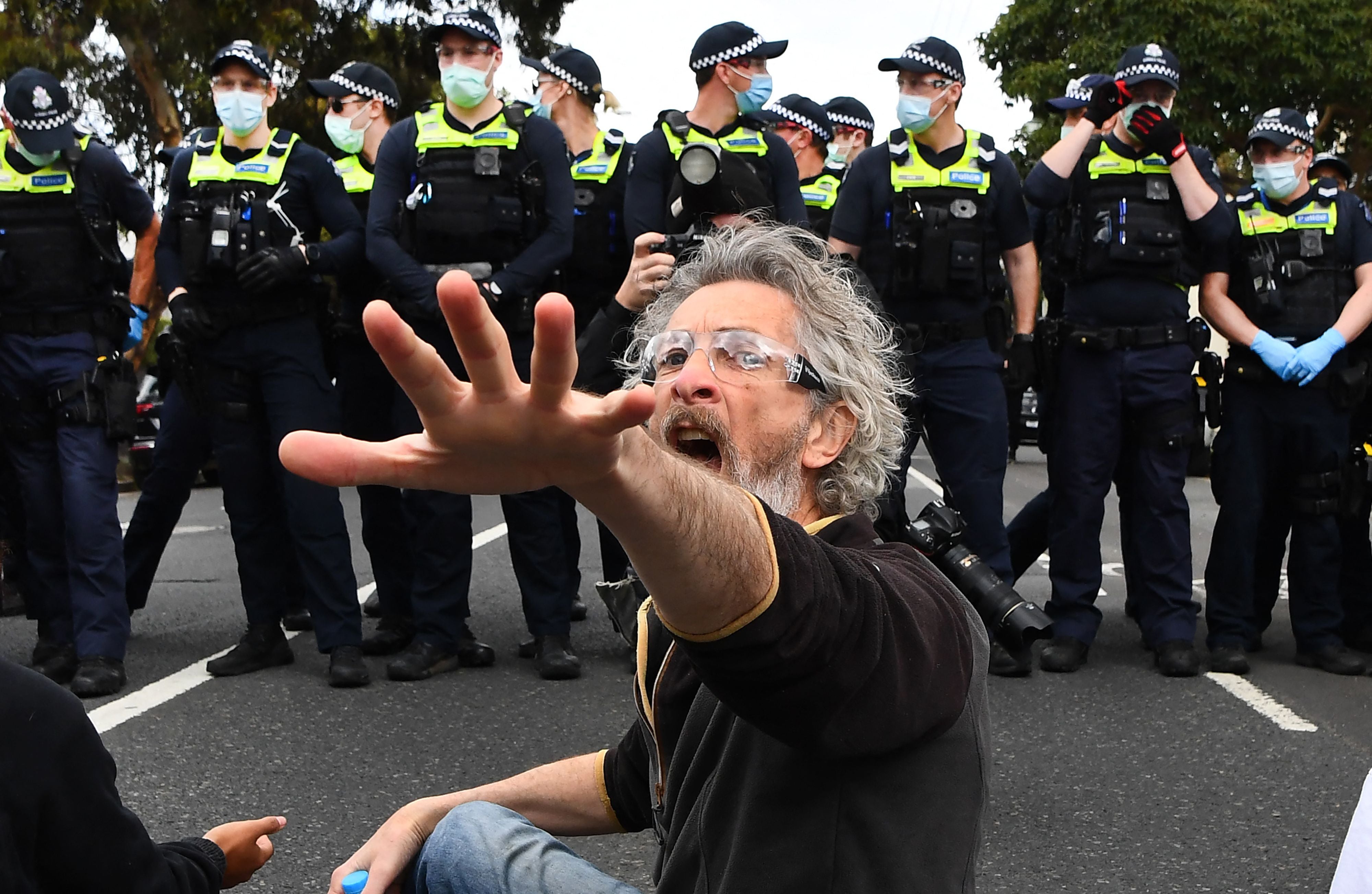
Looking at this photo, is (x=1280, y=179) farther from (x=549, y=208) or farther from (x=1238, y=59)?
(x=1238, y=59)

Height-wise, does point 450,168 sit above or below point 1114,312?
above

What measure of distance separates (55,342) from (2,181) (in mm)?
641

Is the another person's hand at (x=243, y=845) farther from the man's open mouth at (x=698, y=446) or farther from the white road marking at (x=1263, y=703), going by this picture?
the white road marking at (x=1263, y=703)

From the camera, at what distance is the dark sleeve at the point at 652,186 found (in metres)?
6.37

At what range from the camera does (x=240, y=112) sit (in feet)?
21.3

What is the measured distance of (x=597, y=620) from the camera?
25.4 ft

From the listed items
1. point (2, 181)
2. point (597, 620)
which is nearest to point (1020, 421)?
→ point (597, 620)

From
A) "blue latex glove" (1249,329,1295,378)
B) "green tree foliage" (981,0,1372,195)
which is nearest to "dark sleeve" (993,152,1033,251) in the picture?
"blue latex glove" (1249,329,1295,378)

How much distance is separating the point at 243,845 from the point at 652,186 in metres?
3.98

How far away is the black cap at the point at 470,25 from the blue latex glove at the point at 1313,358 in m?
3.53

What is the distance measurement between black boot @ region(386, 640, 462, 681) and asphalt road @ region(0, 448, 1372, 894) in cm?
9

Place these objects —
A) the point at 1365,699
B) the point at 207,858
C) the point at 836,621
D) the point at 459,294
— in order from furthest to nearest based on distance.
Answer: the point at 1365,699
the point at 207,858
the point at 836,621
the point at 459,294

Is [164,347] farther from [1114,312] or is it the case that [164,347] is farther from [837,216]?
[1114,312]

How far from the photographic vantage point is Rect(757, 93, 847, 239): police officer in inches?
378
